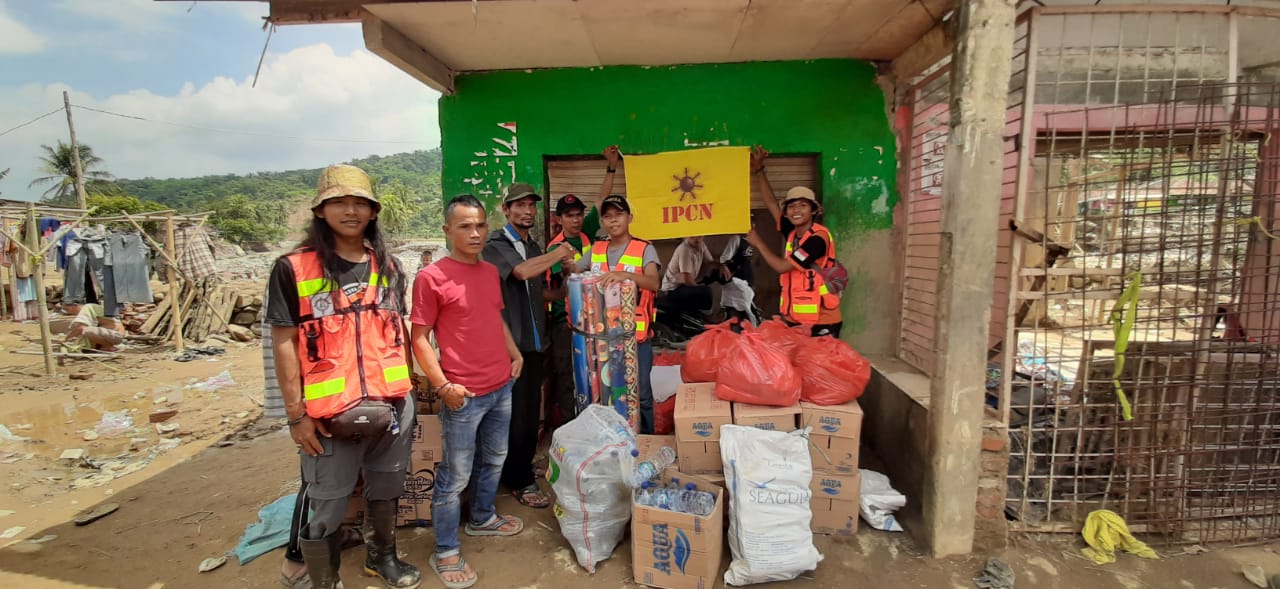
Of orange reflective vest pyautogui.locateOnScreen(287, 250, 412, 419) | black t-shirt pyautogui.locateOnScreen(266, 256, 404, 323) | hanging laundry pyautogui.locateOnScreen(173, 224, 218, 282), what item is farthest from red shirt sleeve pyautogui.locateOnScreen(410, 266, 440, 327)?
hanging laundry pyautogui.locateOnScreen(173, 224, 218, 282)

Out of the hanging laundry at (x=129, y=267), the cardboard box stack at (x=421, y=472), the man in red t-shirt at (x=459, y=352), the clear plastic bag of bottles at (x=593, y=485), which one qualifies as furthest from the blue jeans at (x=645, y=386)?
the hanging laundry at (x=129, y=267)

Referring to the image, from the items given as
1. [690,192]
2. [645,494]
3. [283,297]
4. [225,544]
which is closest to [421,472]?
[225,544]

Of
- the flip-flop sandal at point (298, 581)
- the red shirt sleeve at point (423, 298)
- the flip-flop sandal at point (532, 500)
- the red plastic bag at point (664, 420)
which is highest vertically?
the red shirt sleeve at point (423, 298)

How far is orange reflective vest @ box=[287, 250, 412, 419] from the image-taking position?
2.12 meters

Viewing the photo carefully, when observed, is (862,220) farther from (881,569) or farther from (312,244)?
(312,244)

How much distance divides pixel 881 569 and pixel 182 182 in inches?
3791

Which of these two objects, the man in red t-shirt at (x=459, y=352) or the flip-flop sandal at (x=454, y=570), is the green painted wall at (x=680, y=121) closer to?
the man in red t-shirt at (x=459, y=352)

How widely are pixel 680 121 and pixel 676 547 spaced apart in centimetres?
312

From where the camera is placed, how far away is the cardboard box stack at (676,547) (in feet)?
8.00

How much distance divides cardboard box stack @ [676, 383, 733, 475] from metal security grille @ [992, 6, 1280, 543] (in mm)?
1496

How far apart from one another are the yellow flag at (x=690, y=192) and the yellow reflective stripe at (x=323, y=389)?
2.46 m

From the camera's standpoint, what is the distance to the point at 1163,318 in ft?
8.92

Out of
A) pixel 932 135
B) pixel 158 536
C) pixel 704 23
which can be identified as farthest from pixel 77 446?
pixel 932 135

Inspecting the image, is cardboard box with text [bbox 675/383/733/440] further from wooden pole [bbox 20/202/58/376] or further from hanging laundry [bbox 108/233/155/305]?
hanging laundry [bbox 108/233/155/305]
